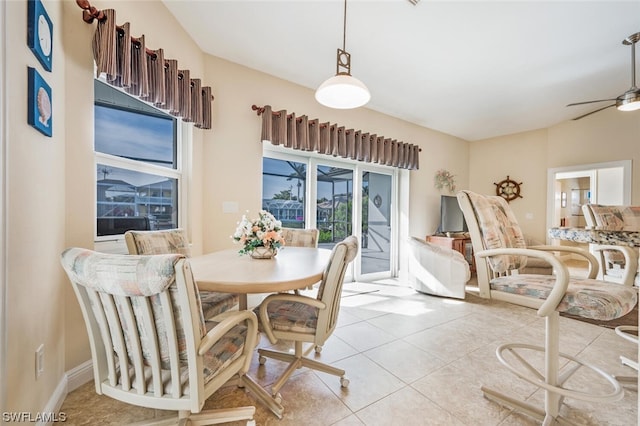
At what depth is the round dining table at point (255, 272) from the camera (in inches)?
47.1

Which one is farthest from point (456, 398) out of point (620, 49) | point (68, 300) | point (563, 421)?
point (620, 49)

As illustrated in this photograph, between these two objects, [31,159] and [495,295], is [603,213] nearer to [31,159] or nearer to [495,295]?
[495,295]

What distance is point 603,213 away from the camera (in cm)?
229

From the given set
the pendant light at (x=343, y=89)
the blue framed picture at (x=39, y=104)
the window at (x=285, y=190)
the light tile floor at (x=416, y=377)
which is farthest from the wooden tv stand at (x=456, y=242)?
the blue framed picture at (x=39, y=104)

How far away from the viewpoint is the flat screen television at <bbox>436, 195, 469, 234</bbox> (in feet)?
15.6

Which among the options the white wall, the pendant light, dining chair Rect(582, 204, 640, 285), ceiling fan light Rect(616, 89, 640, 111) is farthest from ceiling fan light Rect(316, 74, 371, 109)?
the white wall

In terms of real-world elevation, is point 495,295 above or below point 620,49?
below

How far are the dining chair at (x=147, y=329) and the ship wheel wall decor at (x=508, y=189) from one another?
19.3 feet

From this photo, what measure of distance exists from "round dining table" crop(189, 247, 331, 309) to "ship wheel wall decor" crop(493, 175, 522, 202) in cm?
500

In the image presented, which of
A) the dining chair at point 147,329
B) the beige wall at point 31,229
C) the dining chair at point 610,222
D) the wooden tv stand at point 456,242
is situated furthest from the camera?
the wooden tv stand at point 456,242

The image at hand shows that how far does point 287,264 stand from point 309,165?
2.30 m

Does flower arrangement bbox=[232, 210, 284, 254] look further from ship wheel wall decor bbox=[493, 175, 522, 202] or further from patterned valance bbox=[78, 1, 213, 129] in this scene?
ship wheel wall decor bbox=[493, 175, 522, 202]

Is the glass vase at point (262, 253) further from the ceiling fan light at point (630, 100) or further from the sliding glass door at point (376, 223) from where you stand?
the ceiling fan light at point (630, 100)

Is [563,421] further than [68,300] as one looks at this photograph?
No
